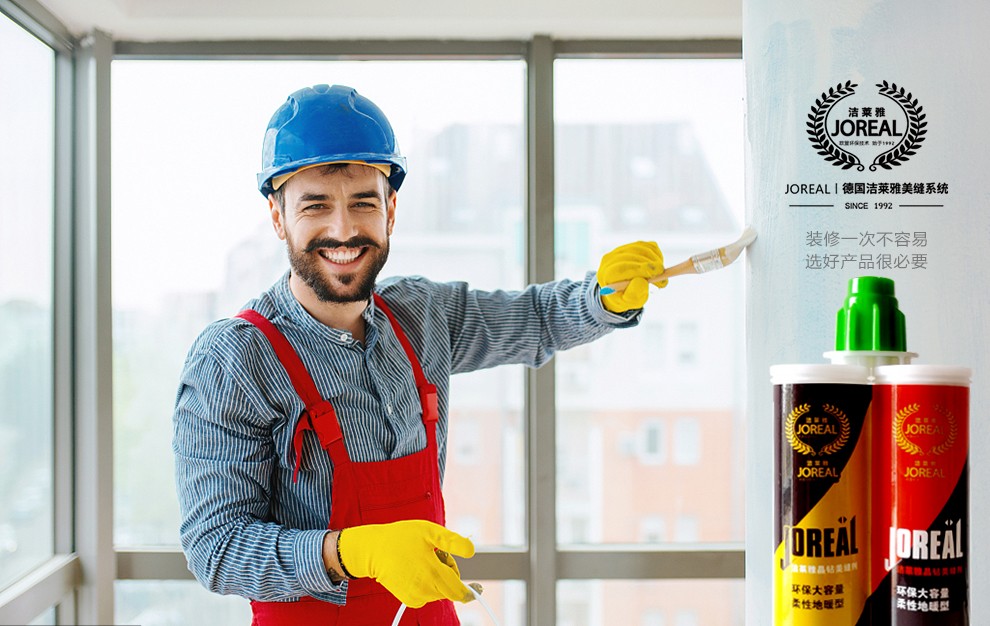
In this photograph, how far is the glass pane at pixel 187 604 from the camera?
209 cm

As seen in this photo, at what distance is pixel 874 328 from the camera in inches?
28.2

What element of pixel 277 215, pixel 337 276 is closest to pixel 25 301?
pixel 277 215

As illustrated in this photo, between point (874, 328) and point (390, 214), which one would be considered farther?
point (390, 214)

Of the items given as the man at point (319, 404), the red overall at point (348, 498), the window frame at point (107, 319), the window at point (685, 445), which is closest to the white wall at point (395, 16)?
the window frame at point (107, 319)

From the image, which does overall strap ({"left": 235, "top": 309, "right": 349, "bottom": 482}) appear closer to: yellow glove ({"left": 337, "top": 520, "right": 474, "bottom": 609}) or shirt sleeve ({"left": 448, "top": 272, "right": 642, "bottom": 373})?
yellow glove ({"left": 337, "top": 520, "right": 474, "bottom": 609})

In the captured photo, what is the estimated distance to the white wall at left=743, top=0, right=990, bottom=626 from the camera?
1081 mm

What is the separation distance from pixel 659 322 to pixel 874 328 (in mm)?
1399

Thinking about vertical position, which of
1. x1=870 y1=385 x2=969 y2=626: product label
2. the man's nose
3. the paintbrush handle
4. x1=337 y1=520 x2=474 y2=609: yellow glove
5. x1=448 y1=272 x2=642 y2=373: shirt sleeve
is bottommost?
x1=337 y1=520 x2=474 y2=609: yellow glove

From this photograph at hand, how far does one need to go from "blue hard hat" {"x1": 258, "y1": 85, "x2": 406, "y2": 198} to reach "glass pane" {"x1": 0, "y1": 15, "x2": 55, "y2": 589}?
840 mm

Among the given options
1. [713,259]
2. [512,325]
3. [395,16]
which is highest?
[395,16]

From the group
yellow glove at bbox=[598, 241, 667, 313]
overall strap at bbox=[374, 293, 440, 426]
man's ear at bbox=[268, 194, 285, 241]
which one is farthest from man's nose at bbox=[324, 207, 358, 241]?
yellow glove at bbox=[598, 241, 667, 313]

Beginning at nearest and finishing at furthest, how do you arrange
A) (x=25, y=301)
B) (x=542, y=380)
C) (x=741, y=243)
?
1. (x=741, y=243)
2. (x=25, y=301)
3. (x=542, y=380)

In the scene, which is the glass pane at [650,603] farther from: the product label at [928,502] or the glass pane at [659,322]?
the product label at [928,502]

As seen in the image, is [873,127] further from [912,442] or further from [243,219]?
[243,219]
